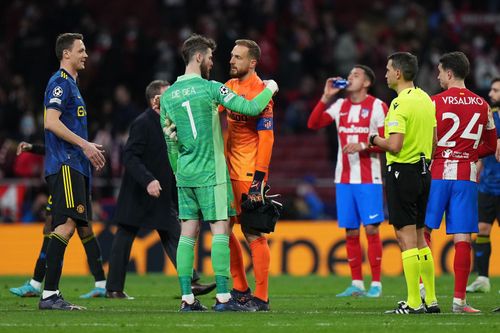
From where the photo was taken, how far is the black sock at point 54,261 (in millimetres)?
10555

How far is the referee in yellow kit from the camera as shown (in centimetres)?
1016

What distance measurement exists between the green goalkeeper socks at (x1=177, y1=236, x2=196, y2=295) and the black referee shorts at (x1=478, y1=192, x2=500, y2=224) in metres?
5.39

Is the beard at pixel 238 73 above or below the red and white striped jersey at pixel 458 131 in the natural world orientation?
above

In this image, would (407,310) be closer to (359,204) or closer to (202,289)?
(202,289)

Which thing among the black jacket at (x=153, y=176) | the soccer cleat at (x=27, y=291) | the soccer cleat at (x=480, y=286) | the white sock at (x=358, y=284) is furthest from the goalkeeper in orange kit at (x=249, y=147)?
the soccer cleat at (x=480, y=286)

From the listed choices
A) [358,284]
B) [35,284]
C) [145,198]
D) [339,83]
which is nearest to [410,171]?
[339,83]

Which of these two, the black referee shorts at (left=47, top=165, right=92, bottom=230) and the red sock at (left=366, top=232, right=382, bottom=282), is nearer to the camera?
the black referee shorts at (left=47, top=165, right=92, bottom=230)

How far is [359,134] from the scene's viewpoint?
1360 cm

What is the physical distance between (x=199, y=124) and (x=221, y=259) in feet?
4.24

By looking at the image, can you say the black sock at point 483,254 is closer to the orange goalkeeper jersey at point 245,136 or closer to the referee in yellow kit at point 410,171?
the referee in yellow kit at point 410,171

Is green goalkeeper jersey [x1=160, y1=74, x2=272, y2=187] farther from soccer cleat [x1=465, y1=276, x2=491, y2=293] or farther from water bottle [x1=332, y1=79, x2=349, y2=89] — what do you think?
soccer cleat [x1=465, y1=276, x2=491, y2=293]

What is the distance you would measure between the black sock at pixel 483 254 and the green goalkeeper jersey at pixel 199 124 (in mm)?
5187

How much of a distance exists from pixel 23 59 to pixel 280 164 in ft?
20.1

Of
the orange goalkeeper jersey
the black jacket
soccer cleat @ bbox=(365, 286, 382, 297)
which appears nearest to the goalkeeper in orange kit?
the orange goalkeeper jersey
